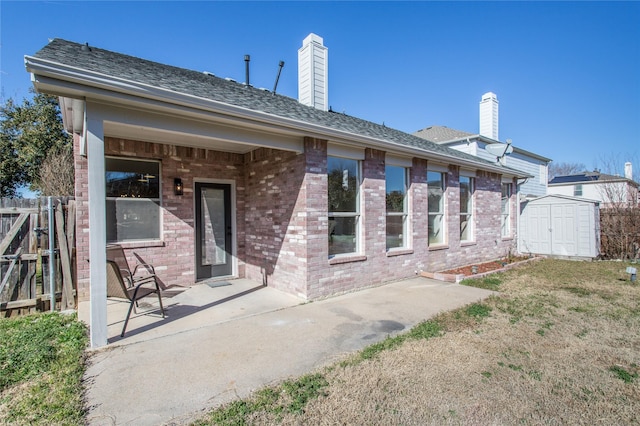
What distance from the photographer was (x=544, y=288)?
686 centimetres

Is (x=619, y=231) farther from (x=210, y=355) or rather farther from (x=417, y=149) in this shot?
(x=210, y=355)

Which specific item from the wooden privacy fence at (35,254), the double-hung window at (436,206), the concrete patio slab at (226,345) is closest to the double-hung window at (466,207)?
the double-hung window at (436,206)

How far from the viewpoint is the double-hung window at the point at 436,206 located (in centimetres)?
859

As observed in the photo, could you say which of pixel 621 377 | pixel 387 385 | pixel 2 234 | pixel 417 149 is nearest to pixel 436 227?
pixel 417 149

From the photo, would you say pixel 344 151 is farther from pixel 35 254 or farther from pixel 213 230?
pixel 35 254

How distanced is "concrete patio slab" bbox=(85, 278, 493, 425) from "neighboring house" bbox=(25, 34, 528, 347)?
62cm

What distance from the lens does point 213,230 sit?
7160mm

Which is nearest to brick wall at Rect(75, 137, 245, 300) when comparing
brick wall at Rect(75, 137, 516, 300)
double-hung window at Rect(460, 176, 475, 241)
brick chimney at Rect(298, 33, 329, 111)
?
brick wall at Rect(75, 137, 516, 300)

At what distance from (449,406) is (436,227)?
265 inches

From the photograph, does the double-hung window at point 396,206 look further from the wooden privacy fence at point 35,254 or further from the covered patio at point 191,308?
the wooden privacy fence at point 35,254

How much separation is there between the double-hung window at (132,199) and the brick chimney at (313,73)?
4318 millimetres

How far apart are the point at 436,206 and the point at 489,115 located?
889 cm

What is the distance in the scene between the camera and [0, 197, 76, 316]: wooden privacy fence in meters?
4.86

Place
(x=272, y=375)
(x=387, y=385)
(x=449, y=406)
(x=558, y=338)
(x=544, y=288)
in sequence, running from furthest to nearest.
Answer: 1. (x=544, y=288)
2. (x=558, y=338)
3. (x=272, y=375)
4. (x=387, y=385)
5. (x=449, y=406)
